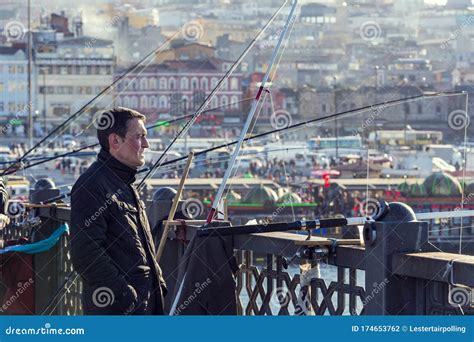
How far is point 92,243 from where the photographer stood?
366 centimetres

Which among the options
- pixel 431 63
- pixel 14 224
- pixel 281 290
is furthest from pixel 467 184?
pixel 431 63

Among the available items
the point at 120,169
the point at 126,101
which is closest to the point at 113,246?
the point at 120,169

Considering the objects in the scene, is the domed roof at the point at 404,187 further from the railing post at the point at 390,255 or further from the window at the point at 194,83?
the window at the point at 194,83

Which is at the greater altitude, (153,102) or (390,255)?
(390,255)

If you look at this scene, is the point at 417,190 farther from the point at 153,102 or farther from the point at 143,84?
the point at 143,84

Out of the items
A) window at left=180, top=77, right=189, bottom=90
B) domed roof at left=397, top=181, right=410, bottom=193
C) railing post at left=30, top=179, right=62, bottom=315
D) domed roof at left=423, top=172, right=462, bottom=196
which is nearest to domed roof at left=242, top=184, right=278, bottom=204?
domed roof at left=397, top=181, right=410, bottom=193

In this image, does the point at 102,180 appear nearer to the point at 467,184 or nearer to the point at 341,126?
the point at 467,184

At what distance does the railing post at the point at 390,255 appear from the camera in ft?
12.0

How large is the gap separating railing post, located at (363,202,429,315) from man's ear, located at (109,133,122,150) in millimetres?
578

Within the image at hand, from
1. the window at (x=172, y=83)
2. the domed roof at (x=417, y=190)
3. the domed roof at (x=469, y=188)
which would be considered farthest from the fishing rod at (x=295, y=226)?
the window at (x=172, y=83)

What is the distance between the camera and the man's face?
3805 mm

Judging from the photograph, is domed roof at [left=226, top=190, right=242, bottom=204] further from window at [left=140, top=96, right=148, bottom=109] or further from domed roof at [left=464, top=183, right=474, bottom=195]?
window at [left=140, top=96, right=148, bottom=109]

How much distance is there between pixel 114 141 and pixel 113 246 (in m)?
0.25
